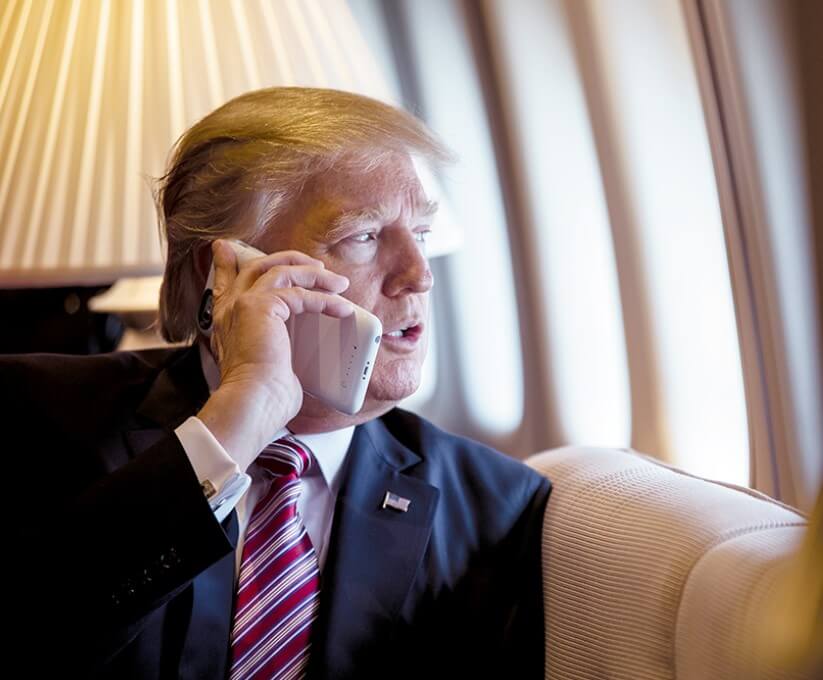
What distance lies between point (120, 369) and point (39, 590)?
1.76ft

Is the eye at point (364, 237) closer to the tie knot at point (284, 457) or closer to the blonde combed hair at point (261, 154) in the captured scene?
the blonde combed hair at point (261, 154)

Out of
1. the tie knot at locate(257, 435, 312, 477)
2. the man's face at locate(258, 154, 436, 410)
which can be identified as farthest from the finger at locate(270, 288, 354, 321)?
the tie knot at locate(257, 435, 312, 477)

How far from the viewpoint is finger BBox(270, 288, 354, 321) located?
1.50 m

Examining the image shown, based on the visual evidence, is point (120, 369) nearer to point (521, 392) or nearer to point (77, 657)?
point (77, 657)

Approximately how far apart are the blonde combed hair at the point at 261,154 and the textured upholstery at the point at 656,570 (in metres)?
0.60

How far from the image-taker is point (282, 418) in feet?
4.74

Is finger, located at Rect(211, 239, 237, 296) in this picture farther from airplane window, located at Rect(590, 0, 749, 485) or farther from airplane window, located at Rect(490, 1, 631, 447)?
airplane window, located at Rect(490, 1, 631, 447)

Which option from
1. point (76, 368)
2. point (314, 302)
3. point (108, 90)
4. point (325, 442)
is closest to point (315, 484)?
point (325, 442)

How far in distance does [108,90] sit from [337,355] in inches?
25.8

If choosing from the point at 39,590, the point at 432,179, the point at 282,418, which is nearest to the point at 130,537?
the point at 39,590

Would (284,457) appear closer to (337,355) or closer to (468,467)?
(337,355)

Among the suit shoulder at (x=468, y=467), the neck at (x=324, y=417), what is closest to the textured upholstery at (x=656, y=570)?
the suit shoulder at (x=468, y=467)

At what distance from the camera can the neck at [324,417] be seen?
1626 mm

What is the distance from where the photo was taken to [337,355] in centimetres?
154
